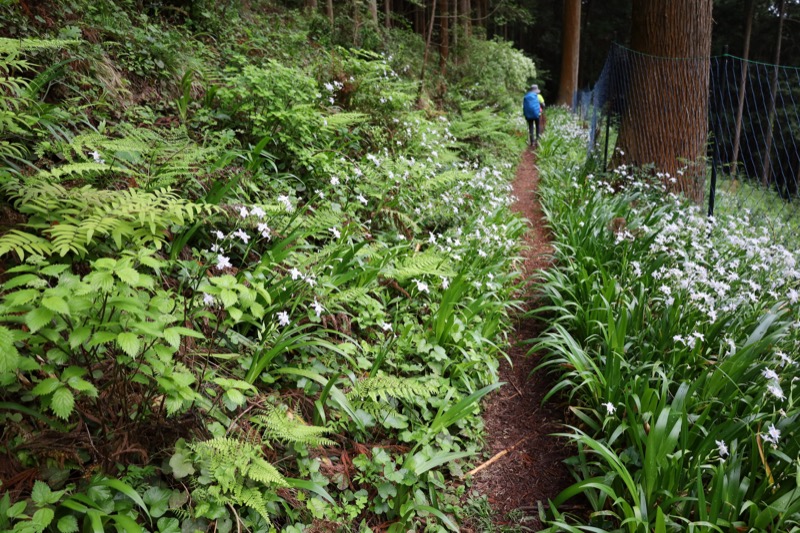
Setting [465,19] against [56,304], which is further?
[465,19]

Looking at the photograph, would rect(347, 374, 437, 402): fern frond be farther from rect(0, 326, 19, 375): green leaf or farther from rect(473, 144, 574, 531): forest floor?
rect(0, 326, 19, 375): green leaf

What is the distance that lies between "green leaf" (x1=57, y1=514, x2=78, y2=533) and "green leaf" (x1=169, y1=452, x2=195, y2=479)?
0.34 metres

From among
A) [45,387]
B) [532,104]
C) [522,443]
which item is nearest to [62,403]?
[45,387]

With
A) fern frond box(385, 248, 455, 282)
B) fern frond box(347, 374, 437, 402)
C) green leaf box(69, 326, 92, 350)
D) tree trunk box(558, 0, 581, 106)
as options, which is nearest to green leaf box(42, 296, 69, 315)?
green leaf box(69, 326, 92, 350)

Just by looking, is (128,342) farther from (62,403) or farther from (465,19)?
(465,19)

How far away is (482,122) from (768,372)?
7.39 m

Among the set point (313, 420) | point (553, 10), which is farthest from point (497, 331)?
point (553, 10)

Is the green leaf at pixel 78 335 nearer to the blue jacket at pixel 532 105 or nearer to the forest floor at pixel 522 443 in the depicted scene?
the forest floor at pixel 522 443

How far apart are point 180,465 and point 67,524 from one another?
0.39 m

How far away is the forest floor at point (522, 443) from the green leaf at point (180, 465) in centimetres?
160

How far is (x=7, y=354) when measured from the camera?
1.45 meters

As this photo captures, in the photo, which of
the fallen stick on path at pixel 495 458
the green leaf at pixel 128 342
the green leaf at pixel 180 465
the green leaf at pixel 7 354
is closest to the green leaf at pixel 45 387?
the green leaf at pixel 7 354

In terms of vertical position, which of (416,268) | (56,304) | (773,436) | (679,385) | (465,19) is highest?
(465,19)

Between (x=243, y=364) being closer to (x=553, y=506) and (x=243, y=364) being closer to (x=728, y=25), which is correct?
(x=553, y=506)
